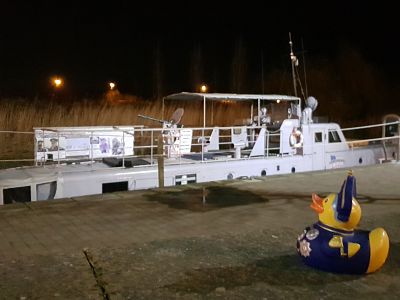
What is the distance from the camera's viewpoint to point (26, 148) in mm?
16938

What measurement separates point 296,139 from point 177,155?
3.13 meters

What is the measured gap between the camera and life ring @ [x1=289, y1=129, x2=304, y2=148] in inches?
510

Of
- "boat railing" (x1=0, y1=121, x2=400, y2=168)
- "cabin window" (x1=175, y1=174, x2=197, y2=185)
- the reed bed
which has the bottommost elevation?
"cabin window" (x1=175, y1=174, x2=197, y2=185)

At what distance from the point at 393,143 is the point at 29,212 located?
38.9 ft

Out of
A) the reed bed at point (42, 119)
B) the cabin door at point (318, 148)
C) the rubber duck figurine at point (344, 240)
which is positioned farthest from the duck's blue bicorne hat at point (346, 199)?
the reed bed at point (42, 119)

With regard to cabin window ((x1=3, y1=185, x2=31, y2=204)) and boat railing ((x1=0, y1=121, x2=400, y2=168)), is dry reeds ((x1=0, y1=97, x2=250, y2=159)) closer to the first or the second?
boat railing ((x1=0, y1=121, x2=400, y2=168))

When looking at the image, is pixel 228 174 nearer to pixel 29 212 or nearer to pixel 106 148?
pixel 106 148

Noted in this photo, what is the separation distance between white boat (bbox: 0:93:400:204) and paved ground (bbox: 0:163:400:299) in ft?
7.30

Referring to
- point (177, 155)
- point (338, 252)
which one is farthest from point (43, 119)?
point (338, 252)

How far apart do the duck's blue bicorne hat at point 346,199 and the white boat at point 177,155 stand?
5577 mm

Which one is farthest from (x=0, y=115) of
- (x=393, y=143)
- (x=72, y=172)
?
(x=393, y=143)

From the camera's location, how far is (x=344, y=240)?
14.7 feet

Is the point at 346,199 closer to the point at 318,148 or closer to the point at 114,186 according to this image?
the point at 114,186

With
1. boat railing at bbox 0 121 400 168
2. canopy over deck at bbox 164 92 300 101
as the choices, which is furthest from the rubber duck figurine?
canopy over deck at bbox 164 92 300 101
